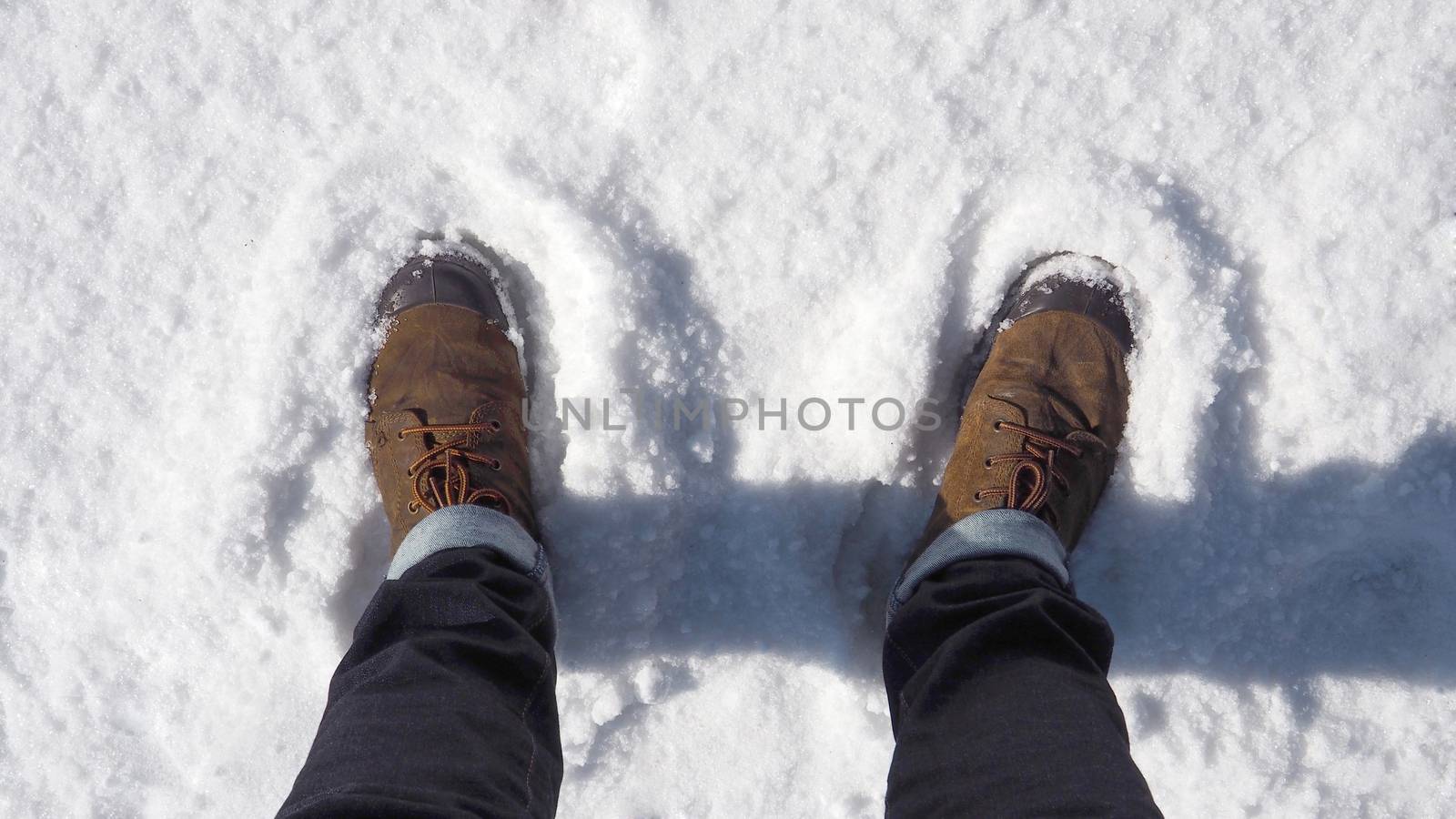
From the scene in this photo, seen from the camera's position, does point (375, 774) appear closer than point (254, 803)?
Yes

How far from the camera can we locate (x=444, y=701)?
119 centimetres

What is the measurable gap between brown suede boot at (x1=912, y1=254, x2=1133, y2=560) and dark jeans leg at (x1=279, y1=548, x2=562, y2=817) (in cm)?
74

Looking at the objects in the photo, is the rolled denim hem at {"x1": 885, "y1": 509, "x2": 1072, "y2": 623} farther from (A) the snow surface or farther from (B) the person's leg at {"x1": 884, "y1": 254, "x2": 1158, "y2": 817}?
(A) the snow surface

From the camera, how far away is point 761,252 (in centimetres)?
164

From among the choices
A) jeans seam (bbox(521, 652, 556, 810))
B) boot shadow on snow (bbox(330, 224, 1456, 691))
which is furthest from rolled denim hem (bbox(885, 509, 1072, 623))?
jeans seam (bbox(521, 652, 556, 810))

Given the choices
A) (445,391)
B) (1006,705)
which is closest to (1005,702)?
(1006,705)

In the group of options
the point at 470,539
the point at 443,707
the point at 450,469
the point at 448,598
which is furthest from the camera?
the point at 450,469

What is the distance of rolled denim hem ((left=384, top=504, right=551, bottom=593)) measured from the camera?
1.42m

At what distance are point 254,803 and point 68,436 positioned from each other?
77 centimetres

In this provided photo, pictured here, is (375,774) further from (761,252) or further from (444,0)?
(444,0)

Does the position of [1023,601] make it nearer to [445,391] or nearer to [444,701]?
[444,701]

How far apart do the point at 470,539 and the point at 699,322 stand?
1.82 ft

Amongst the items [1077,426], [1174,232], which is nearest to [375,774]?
[1077,426]

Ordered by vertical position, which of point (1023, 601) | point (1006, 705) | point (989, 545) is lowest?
point (1006, 705)
